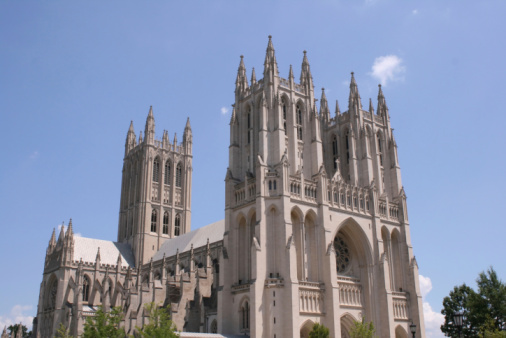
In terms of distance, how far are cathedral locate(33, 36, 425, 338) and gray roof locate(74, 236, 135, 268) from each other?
717 centimetres

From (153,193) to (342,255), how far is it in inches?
1717

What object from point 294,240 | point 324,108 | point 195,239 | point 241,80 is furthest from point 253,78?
point 195,239

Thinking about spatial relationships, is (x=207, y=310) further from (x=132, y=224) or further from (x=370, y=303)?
(x=132, y=224)

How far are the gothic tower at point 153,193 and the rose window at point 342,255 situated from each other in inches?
1527

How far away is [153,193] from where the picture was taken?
3556 inches

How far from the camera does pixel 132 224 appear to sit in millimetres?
89500

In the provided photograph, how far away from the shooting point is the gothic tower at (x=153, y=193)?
87.3 meters

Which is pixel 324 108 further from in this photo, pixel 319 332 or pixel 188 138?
pixel 188 138

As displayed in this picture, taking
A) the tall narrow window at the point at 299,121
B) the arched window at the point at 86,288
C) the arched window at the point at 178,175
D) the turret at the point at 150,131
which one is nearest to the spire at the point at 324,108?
the tall narrow window at the point at 299,121

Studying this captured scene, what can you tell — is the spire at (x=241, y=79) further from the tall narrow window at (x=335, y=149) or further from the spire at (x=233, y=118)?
the tall narrow window at (x=335, y=149)

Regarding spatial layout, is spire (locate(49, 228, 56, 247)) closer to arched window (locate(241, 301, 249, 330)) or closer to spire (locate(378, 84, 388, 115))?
arched window (locate(241, 301, 249, 330))

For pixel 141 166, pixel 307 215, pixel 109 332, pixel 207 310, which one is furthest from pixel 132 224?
pixel 109 332

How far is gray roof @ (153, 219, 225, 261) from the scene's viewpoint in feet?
232

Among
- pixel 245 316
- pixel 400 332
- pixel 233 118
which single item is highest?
pixel 233 118
